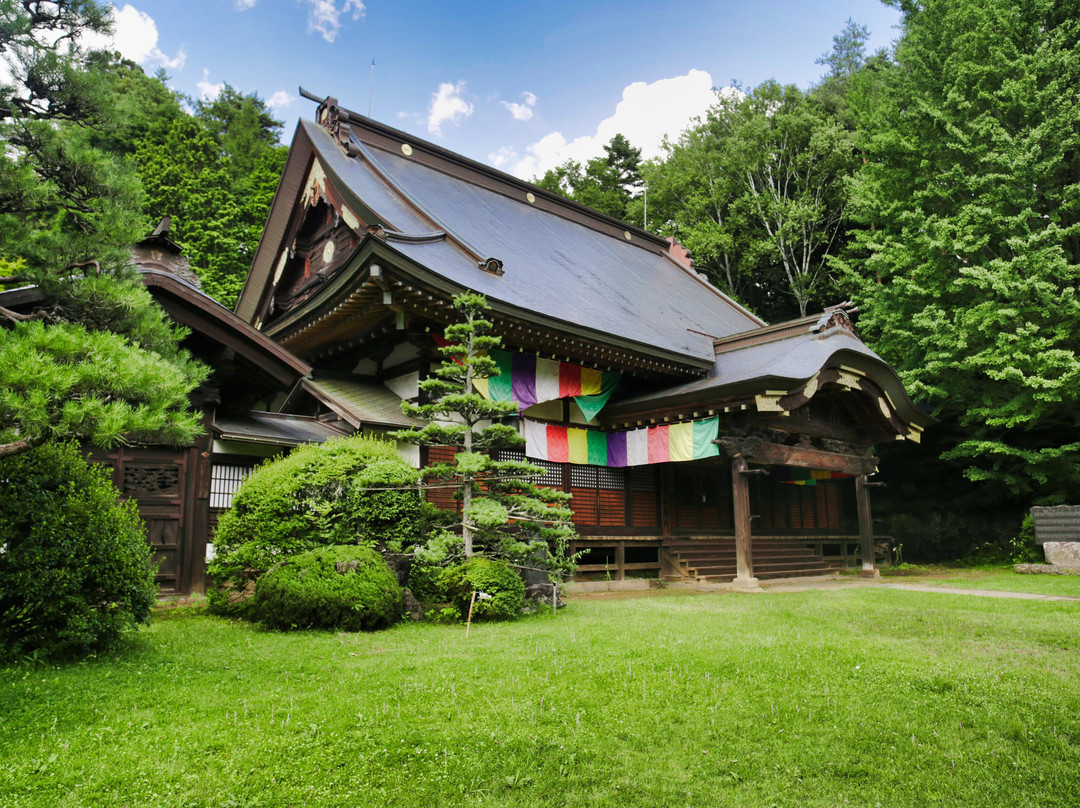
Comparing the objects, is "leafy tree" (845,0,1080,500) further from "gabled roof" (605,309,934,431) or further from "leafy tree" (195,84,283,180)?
"leafy tree" (195,84,283,180)

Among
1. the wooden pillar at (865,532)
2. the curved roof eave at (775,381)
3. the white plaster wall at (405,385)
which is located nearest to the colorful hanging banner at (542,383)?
the curved roof eave at (775,381)

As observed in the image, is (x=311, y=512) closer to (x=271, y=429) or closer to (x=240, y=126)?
(x=271, y=429)

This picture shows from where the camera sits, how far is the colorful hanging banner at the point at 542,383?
11.7 meters

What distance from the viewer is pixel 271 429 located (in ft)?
34.3

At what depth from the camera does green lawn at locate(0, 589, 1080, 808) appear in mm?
3293

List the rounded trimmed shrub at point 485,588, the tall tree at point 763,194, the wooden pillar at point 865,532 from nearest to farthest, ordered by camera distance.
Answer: the rounded trimmed shrub at point 485,588, the wooden pillar at point 865,532, the tall tree at point 763,194

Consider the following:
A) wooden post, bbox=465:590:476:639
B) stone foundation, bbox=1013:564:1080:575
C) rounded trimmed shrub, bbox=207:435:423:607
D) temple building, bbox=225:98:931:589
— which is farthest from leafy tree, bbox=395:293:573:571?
stone foundation, bbox=1013:564:1080:575

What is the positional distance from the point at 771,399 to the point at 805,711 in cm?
818

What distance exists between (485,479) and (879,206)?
16598 mm

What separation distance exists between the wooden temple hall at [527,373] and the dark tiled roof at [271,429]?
0.04 metres

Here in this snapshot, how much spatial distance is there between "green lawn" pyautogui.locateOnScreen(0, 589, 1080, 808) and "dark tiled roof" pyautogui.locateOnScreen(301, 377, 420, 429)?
4.55 m

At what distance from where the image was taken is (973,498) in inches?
828

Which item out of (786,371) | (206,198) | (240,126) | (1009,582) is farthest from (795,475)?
(240,126)

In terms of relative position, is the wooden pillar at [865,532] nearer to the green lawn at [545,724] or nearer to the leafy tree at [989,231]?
the leafy tree at [989,231]
